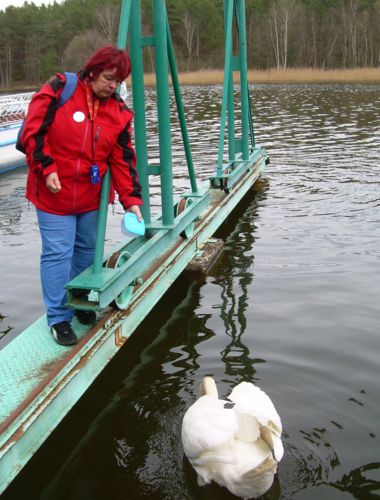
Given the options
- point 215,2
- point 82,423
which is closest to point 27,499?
point 82,423

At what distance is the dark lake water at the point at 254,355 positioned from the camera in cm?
352

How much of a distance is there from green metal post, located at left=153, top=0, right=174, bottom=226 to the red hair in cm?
179

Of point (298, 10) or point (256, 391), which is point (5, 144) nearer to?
point (256, 391)

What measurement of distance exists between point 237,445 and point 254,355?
79.0 inches

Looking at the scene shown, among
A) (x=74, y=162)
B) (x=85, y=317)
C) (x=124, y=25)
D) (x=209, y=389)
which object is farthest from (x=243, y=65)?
(x=209, y=389)

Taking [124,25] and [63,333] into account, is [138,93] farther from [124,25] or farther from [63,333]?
[63,333]

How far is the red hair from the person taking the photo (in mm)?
3629

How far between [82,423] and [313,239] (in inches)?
187

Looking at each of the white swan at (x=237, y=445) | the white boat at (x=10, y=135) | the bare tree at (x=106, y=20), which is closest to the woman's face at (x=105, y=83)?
the white swan at (x=237, y=445)

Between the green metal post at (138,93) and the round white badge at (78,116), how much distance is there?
5.13 ft

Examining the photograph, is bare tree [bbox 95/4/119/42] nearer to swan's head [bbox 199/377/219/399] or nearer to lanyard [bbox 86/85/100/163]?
lanyard [bbox 86/85/100/163]

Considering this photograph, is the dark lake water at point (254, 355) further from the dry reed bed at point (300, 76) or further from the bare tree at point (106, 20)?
the bare tree at point (106, 20)

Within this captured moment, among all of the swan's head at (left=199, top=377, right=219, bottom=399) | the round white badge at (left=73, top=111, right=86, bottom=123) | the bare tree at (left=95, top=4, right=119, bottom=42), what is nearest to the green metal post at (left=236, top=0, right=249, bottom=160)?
the round white badge at (left=73, top=111, right=86, bottom=123)

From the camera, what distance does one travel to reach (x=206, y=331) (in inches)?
215
